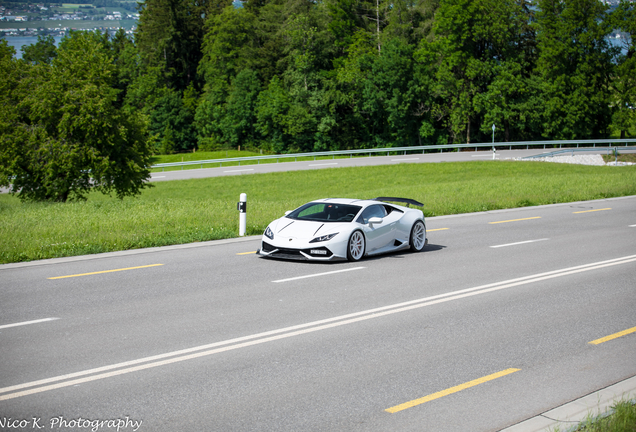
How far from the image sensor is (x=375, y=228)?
Answer: 505 inches

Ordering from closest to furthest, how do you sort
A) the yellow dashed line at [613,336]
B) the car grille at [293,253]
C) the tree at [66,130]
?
the yellow dashed line at [613,336] → the car grille at [293,253] → the tree at [66,130]

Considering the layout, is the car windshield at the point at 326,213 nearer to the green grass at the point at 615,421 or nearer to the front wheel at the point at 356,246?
the front wheel at the point at 356,246

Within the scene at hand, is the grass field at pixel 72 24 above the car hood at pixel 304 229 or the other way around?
above

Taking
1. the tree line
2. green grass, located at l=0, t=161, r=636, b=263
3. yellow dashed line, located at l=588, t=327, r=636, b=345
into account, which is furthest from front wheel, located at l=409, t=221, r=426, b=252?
the tree line

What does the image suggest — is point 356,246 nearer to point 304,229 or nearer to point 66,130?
point 304,229

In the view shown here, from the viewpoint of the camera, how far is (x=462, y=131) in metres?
71.4

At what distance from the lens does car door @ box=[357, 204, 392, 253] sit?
41.6 ft

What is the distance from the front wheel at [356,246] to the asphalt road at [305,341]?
0.41 metres

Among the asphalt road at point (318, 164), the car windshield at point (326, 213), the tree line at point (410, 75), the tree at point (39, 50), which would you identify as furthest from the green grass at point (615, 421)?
the tree at point (39, 50)

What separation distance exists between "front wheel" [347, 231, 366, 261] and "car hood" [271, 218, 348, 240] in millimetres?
340

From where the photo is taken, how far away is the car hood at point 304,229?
39.5 feet

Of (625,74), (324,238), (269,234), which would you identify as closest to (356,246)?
(324,238)

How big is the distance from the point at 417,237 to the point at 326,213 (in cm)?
229

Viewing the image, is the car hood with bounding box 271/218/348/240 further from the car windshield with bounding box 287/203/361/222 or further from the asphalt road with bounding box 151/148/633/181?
the asphalt road with bounding box 151/148/633/181
